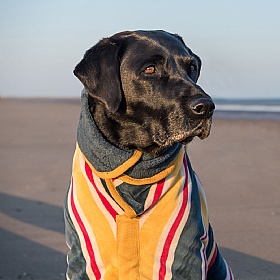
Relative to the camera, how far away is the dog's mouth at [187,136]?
11.0 feet

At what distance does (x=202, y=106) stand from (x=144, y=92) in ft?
0.99

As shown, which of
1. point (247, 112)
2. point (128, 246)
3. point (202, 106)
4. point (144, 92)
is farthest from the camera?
point (247, 112)

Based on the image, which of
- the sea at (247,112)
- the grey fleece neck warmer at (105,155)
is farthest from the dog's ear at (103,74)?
the sea at (247,112)

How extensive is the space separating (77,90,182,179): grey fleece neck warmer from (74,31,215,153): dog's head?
6 cm

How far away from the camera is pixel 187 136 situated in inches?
134

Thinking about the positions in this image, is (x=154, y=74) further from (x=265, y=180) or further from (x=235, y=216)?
(x=265, y=180)

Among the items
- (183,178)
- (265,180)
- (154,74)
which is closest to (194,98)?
(154,74)

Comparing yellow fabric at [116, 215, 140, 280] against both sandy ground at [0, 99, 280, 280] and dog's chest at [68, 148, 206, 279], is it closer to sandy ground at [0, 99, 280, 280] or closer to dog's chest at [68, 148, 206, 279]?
dog's chest at [68, 148, 206, 279]

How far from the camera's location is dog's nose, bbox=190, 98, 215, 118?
324 cm

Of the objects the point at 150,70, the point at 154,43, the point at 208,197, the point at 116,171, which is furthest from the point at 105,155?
the point at 208,197

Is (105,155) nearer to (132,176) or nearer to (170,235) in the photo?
(132,176)

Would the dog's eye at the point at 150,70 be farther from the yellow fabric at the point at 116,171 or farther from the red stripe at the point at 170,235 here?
the red stripe at the point at 170,235

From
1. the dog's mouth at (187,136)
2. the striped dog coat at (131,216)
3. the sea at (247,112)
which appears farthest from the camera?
the sea at (247,112)

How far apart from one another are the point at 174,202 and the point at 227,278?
73 cm
